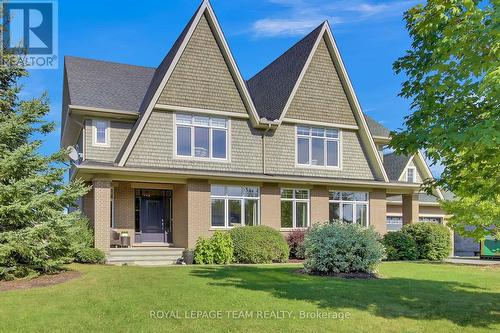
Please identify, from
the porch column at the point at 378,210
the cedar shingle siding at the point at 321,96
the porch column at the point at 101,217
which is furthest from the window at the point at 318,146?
the porch column at the point at 101,217

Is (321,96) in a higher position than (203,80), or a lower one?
lower

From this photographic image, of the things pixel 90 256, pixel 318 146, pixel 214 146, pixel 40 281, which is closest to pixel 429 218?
pixel 318 146

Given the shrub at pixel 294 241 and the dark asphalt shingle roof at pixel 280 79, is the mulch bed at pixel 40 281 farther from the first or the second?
the dark asphalt shingle roof at pixel 280 79

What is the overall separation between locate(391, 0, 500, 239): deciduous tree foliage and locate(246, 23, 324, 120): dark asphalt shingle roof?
13.6m

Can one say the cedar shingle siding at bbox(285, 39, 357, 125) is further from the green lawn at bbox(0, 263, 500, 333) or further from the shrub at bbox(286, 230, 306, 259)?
the green lawn at bbox(0, 263, 500, 333)

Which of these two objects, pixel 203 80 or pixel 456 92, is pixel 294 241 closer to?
pixel 203 80

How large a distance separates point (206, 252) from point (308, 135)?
832 centimetres

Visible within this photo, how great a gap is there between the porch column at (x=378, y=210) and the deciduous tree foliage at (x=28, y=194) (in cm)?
1547

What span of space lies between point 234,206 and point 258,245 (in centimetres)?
299

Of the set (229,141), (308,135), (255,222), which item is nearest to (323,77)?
(308,135)

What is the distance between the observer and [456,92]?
8.77 meters

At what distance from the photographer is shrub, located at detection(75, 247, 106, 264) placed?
1784 cm

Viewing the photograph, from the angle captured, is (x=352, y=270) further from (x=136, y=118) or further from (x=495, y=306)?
(x=136, y=118)

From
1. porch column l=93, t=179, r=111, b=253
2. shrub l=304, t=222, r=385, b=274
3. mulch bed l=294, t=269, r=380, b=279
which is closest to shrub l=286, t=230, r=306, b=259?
mulch bed l=294, t=269, r=380, b=279
